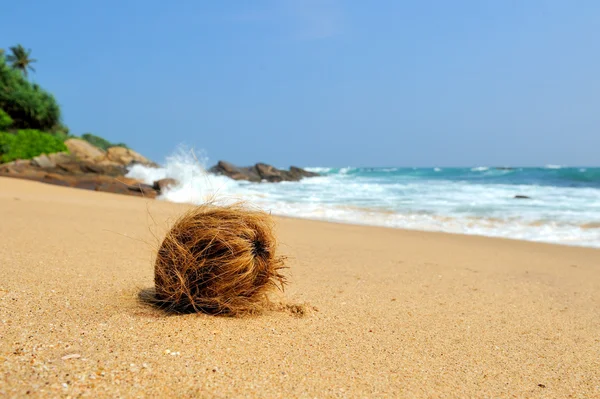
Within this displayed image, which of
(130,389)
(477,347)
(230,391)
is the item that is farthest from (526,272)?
(130,389)

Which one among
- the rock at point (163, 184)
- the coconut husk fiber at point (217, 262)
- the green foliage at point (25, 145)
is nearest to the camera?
the coconut husk fiber at point (217, 262)

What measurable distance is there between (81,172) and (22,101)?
1584cm

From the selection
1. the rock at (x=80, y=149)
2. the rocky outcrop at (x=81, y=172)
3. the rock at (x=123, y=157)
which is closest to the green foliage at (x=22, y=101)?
the rock at (x=80, y=149)

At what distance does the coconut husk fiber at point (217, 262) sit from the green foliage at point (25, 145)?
27537mm

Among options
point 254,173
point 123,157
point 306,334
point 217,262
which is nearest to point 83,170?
point 123,157

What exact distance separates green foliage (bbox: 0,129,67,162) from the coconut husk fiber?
2754 centimetres

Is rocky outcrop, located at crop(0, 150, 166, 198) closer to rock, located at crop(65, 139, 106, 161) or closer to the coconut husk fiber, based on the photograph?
rock, located at crop(65, 139, 106, 161)

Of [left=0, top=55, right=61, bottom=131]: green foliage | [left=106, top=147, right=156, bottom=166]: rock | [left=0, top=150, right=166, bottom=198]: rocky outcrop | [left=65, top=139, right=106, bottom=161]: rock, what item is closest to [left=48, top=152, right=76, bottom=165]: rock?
[left=0, top=150, right=166, bottom=198]: rocky outcrop

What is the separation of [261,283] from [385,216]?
9.60m

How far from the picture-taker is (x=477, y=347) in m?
3.18

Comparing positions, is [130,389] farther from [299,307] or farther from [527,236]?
[527,236]

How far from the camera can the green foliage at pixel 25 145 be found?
2636 centimetres

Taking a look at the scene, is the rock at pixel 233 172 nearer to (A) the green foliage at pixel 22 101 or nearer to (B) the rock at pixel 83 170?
(B) the rock at pixel 83 170

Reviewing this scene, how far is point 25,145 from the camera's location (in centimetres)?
2709
